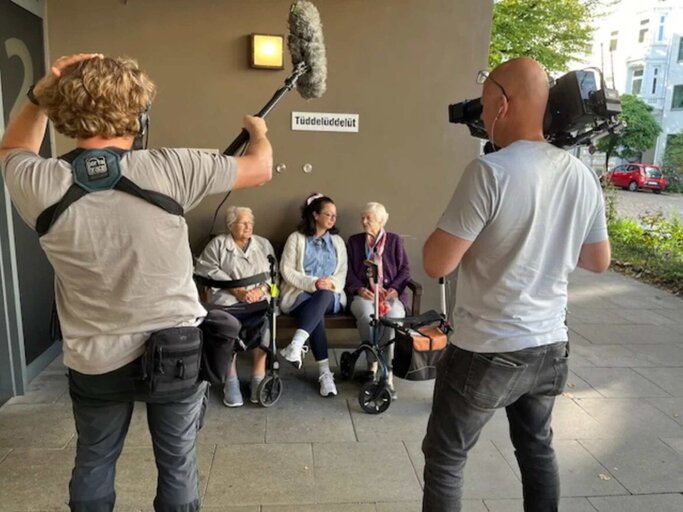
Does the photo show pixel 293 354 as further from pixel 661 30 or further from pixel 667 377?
pixel 661 30

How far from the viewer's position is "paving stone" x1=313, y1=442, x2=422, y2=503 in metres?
2.48

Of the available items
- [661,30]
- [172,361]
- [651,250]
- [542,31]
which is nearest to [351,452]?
[172,361]

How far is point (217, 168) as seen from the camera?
1.50 meters

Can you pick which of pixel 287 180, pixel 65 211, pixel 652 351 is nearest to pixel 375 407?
pixel 287 180

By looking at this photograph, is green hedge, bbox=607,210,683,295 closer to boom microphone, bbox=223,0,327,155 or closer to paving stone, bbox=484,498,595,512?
paving stone, bbox=484,498,595,512

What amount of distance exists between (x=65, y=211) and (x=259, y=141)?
60 cm

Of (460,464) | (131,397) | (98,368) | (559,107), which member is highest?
(559,107)

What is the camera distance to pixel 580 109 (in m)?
1.63

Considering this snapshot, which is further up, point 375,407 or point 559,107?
point 559,107

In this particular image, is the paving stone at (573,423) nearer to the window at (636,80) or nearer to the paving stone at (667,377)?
the paving stone at (667,377)

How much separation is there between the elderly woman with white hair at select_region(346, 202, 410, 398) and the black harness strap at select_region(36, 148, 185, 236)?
2.45 meters

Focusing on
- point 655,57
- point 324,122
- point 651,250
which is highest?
point 655,57

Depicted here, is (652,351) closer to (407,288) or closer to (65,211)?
(407,288)

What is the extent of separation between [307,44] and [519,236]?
1098 millimetres
